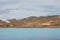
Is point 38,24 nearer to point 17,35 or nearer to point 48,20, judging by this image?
point 48,20

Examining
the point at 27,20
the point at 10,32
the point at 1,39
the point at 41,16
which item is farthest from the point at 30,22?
the point at 1,39

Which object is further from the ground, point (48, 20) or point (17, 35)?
A: point (48, 20)

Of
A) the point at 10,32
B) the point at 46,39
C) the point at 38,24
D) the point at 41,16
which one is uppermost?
the point at 41,16

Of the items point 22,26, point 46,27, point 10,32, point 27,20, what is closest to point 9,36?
point 10,32

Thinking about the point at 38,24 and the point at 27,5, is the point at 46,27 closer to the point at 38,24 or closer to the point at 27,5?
the point at 38,24

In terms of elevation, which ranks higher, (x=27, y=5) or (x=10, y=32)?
(x=27, y=5)

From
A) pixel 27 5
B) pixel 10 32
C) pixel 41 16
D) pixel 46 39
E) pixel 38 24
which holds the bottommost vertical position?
pixel 46 39
